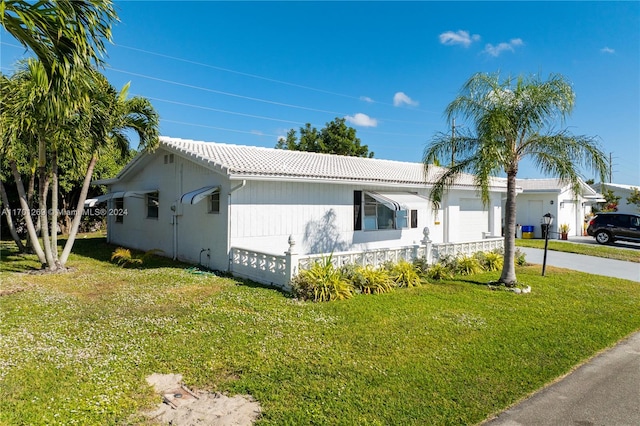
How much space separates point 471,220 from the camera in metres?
21.3

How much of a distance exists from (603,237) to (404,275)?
21129 mm

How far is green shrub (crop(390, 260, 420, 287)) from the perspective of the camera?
12.1 meters

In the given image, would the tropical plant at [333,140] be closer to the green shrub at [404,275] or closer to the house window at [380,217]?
the house window at [380,217]

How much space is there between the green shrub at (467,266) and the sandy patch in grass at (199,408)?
1131 centimetres

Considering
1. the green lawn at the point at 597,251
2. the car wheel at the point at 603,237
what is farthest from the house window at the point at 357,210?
the car wheel at the point at 603,237

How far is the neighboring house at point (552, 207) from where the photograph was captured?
28.9m

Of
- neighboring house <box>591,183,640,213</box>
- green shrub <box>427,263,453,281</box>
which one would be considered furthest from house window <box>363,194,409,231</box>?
neighboring house <box>591,183,640,213</box>

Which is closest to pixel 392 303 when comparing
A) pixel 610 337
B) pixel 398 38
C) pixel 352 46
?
pixel 610 337

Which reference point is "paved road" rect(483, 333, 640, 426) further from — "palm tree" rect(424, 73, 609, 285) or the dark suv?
the dark suv

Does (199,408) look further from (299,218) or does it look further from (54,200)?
(54,200)

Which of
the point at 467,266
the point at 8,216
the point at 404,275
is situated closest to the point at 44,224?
the point at 8,216

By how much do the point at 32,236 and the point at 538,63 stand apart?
17.9 metres

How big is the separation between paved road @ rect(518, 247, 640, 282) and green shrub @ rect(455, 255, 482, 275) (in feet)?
16.2

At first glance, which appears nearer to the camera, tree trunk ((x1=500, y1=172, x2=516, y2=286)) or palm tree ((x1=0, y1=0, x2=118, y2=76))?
palm tree ((x1=0, y1=0, x2=118, y2=76))
